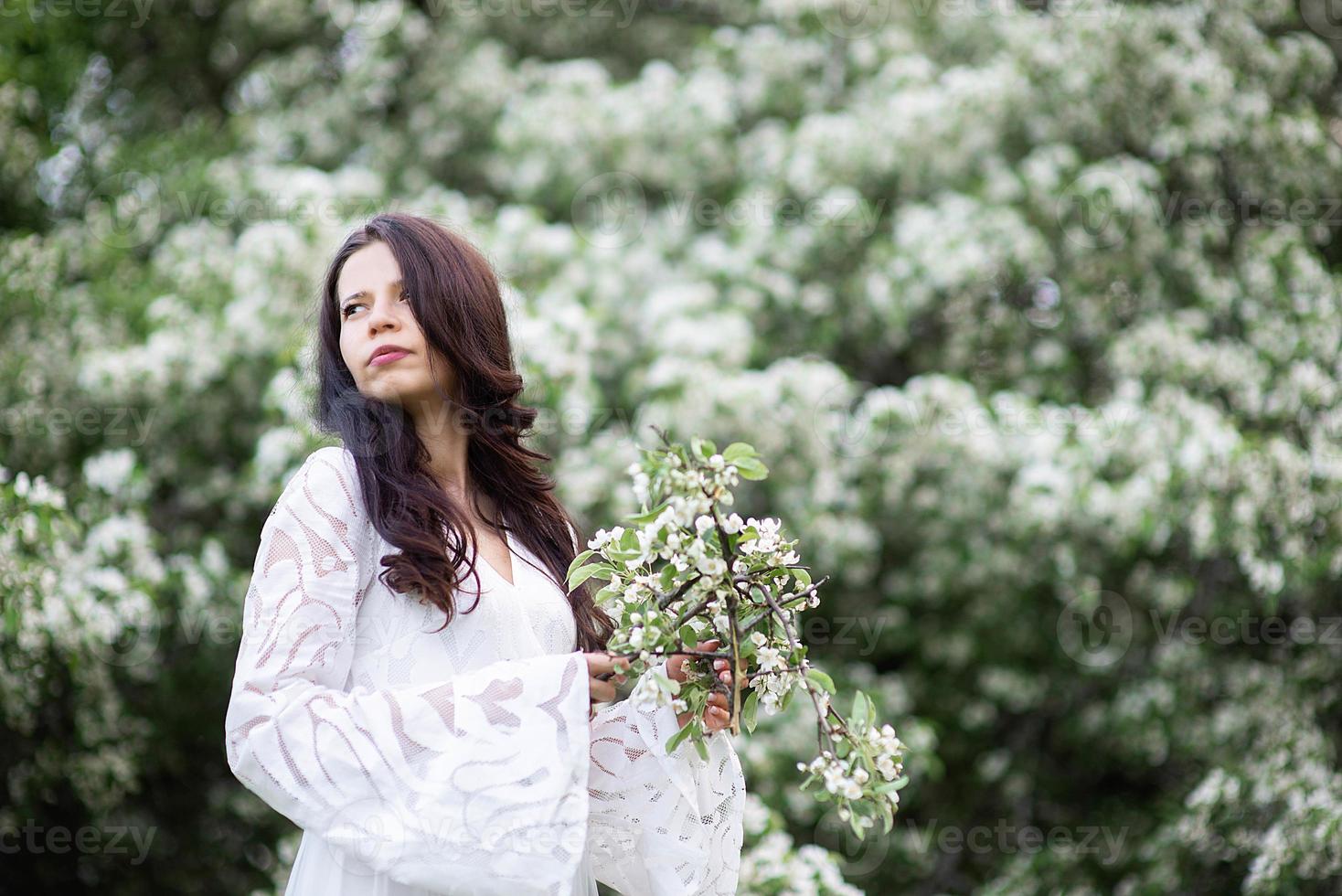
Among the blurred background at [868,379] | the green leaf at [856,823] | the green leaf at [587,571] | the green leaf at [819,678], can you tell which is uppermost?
the green leaf at [587,571]

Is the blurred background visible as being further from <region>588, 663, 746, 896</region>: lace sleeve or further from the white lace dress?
<region>588, 663, 746, 896</region>: lace sleeve

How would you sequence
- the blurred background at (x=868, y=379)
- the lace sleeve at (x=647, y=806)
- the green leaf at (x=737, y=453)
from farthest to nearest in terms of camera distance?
the blurred background at (x=868, y=379)
the lace sleeve at (x=647, y=806)
the green leaf at (x=737, y=453)


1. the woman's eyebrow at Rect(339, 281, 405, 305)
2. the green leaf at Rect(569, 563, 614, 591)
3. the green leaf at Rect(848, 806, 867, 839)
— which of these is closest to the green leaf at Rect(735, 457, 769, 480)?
the green leaf at Rect(569, 563, 614, 591)

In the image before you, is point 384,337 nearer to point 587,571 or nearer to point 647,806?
point 587,571

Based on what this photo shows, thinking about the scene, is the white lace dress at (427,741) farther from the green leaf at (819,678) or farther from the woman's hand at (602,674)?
the green leaf at (819,678)

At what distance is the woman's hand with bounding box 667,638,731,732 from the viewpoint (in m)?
1.72

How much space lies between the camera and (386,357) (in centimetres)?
187

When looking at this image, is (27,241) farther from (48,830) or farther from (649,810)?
(649,810)

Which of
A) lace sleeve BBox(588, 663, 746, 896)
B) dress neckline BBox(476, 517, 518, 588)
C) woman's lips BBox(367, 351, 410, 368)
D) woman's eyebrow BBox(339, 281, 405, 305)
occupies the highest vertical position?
woman's eyebrow BBox(339, 281, 405, 305)

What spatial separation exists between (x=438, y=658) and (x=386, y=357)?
49cm

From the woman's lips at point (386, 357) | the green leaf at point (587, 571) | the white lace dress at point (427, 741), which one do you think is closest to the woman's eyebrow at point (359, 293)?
the woman's lips at point (386, 357)

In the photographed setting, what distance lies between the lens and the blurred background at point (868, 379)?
409cm

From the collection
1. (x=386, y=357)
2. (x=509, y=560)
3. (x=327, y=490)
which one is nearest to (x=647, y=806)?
(x=509, y=560)

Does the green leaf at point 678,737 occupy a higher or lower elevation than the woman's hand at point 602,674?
lower
